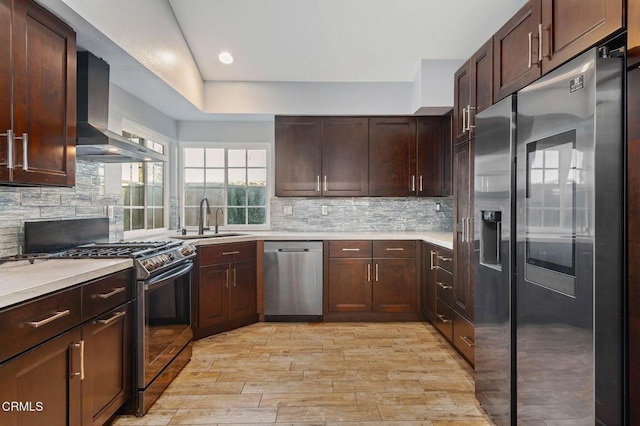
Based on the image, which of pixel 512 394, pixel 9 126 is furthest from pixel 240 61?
pixel 512 394

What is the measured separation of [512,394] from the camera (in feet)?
6.24

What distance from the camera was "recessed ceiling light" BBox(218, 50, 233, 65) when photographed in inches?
152

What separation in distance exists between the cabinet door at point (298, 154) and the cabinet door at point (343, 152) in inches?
3.1

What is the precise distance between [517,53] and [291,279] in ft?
9.42

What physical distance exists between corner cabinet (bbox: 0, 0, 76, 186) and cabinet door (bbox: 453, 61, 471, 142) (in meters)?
2.50

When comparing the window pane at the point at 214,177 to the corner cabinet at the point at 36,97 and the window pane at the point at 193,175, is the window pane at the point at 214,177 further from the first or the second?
the corner cabinet at the point at 36,97

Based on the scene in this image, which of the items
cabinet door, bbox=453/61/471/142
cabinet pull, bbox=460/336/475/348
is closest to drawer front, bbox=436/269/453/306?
cabinet pull, bbox=460/336/475/348

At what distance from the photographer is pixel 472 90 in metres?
2.61

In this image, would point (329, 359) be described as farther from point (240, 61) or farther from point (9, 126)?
point (240, 61)

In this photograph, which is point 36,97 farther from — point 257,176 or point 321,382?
point 257,176

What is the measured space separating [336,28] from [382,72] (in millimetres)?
761

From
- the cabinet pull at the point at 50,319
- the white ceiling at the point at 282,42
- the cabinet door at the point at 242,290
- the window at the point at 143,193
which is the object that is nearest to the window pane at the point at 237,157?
the white ceiling at the point at 282,42

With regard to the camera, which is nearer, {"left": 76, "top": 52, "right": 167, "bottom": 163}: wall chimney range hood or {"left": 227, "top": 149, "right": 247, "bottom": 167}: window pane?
{"left": 76, "top": 52, "right": 167, "bottom": 163}: wall chimney range hood

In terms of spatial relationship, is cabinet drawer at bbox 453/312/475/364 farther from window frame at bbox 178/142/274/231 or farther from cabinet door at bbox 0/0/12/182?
cabinet door at bbox 0/0/12/182
